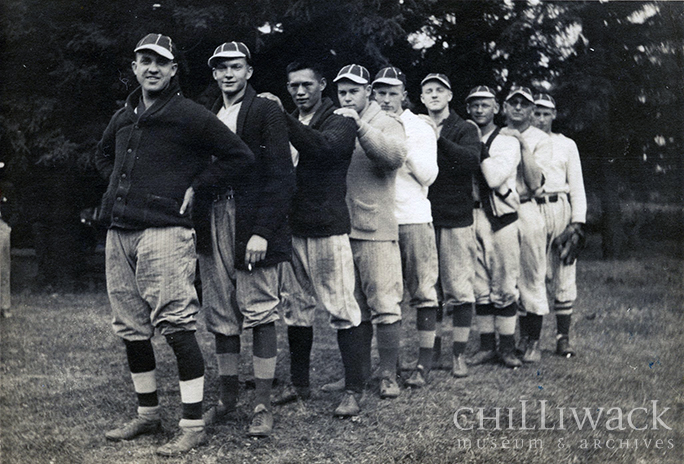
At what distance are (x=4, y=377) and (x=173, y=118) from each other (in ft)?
5.88

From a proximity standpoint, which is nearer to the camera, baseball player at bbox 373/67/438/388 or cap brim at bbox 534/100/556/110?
baseball player at bbox 373/67/438/388

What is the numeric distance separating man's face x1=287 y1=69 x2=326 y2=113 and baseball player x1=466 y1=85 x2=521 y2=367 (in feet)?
4.50

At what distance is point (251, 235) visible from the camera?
3.73 metres

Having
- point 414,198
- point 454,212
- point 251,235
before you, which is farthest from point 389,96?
point 251,235

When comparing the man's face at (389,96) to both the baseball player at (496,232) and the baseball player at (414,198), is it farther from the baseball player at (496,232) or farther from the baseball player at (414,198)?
the baseball player at (496,232)

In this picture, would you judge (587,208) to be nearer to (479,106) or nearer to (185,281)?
(479,106)

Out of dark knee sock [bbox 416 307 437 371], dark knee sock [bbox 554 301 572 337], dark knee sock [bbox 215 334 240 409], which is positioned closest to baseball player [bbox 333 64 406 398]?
dark knee sock [bbox 416 307 437 371]

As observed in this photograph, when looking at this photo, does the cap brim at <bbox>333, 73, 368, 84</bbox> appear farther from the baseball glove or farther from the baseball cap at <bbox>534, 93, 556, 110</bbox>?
the baseball glove

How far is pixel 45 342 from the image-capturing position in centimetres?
416

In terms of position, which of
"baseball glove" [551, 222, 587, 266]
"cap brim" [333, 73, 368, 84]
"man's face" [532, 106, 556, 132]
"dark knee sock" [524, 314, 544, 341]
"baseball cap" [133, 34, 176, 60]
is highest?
"baseball cap" [133, 34, 176, 60]

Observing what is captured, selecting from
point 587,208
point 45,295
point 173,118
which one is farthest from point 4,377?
point 587,208

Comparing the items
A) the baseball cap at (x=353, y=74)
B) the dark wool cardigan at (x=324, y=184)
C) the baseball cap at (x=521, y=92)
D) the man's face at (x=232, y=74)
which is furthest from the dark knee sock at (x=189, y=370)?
the baseball cap at (x=521, y=92)

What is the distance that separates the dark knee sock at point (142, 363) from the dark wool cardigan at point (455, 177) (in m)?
2.29

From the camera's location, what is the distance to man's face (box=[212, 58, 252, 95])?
3844 millimetres
